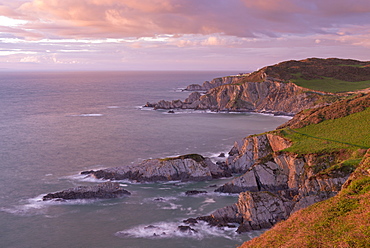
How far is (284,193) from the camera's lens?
49281mm

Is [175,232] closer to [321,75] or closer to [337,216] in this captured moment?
[337,216]

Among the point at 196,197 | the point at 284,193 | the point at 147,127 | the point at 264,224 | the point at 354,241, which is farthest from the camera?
the point at 147,127

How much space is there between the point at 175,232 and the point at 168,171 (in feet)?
67.3

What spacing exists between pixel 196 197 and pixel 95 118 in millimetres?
85167

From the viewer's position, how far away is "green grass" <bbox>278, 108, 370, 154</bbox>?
187 feet

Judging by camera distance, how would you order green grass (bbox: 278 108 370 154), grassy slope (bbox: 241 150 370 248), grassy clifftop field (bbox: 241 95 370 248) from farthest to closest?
green grass (bbox: 278 108 370 154)
grassy clifftop field (bbox: 241 95 370 248)
grassy slope (bbox: 241 150 370 248)

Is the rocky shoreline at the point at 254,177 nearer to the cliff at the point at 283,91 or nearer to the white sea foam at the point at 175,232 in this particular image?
the white sea foam at the point at 175,232

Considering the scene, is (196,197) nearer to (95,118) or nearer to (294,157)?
(294,157)

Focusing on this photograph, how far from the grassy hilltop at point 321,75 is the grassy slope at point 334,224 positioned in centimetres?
12091

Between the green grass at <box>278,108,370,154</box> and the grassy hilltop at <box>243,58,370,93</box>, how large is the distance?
80.5m

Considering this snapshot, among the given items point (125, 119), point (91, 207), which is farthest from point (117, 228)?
point (125, 119)

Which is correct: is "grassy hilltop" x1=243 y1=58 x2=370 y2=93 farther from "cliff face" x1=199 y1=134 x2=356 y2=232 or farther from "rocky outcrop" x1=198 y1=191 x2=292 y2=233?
"rocky outcrop" x1=198 y1=191 x2=292 y2=233

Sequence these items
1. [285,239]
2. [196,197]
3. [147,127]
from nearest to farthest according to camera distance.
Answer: [285,239]
[196,197]
[147,127]

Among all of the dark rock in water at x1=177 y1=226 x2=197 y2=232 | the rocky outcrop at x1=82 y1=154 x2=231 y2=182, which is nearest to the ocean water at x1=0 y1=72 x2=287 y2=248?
the dark rock in water at x1=177 y1=226 x2=197 y2=232
